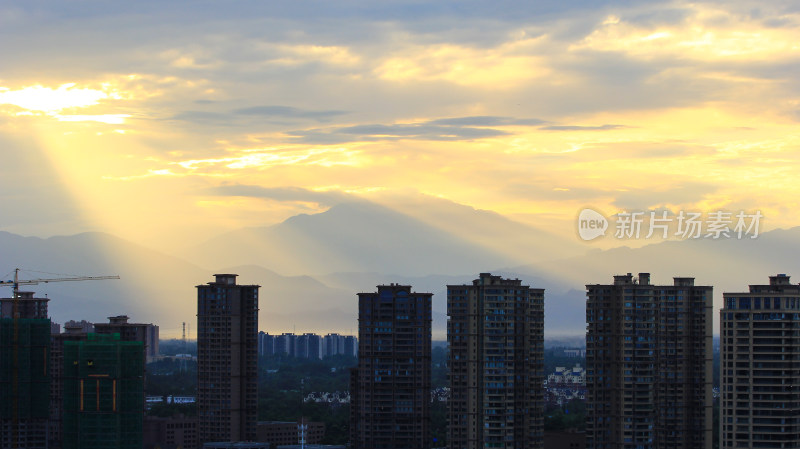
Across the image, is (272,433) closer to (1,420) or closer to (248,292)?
(248,292)

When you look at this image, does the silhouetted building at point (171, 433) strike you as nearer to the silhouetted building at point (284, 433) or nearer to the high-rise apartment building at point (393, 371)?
the silhouetted building at point (284, 433)

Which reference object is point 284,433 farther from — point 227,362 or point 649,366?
point 649,366

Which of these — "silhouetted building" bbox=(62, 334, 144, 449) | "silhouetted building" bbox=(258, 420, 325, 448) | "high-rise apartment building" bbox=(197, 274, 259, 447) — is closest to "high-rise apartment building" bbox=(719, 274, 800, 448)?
"silhouetted building" bbox=(62, 334, 144, 449)

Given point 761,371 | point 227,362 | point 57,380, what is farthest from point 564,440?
point 57,380

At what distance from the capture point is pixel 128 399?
71.1m

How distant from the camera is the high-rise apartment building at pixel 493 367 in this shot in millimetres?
68688

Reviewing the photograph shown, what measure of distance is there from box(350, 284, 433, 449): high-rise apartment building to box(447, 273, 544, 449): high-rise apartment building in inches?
285

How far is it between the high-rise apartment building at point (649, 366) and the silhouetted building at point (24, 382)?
116ft

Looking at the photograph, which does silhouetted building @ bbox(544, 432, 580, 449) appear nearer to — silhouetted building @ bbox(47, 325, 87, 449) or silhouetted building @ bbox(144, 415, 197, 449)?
silhouetted building @ bbox(144, 415, 197, 449)

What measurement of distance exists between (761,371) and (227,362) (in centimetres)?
3971

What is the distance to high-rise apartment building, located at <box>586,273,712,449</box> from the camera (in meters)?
69.2

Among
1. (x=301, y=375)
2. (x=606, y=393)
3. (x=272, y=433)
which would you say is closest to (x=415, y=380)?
(x=606, y=393)

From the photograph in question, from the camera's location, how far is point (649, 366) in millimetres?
70000

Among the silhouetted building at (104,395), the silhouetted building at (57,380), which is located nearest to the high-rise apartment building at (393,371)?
the silhouetted building at (104,395)
